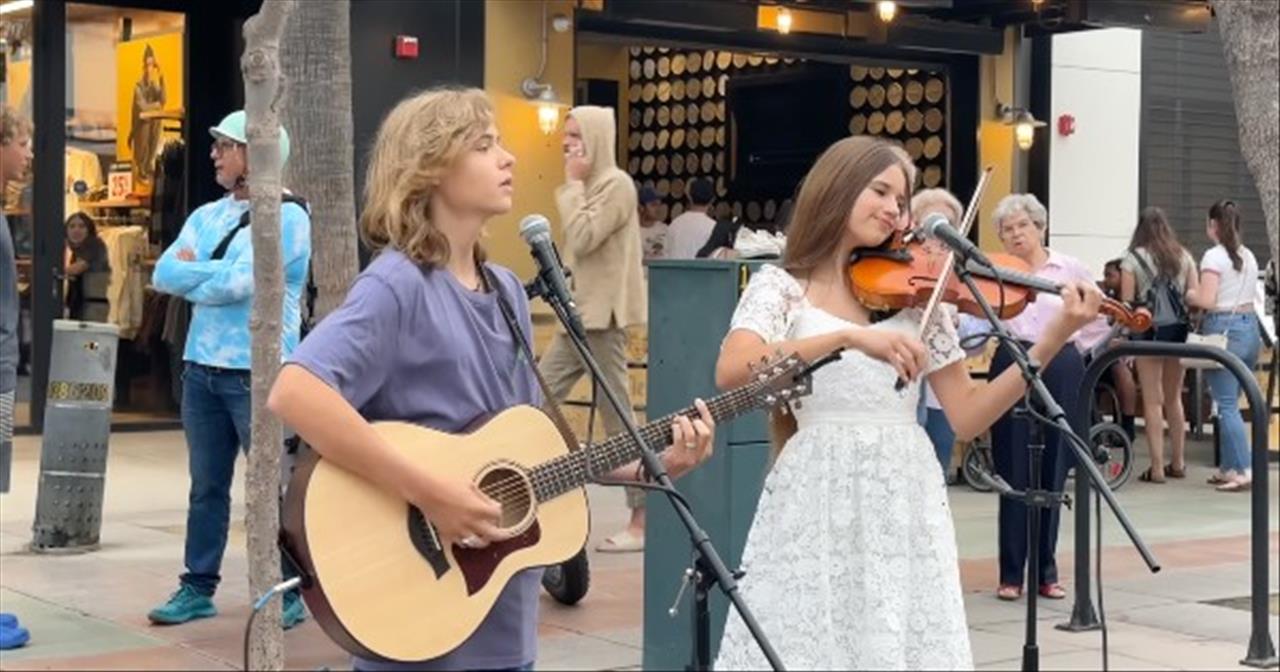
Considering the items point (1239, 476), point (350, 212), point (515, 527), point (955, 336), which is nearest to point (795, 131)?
point (1239, 476)

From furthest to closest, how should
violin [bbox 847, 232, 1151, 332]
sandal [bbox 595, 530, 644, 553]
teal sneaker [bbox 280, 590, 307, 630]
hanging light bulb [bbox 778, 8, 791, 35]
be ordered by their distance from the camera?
hanging light bulb [bbox 778, 8, 791, 35] < sandal [bbox 595, 530, 644, 553] < teal sneaker [bbox 280, 590, 307, 630] < violin [bbox 847, 232, 1151, 332]

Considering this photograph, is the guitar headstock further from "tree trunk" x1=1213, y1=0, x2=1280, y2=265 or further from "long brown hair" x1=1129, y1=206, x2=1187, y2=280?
"long brown hair" x1=1129, y1=206, x2=1187, y2=280

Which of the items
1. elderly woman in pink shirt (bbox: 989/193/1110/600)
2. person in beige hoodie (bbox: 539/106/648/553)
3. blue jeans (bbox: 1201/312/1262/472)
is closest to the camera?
elderly woman in pink shirt (bbox: 989/193/1110/600)

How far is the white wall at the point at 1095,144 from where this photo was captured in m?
17.2

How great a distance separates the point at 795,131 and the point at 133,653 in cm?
→ 1191

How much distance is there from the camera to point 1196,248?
1848cm

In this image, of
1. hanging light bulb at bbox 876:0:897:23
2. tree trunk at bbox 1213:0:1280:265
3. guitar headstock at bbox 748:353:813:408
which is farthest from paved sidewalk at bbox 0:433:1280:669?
hanging light bulb at bbox 876:0:897:23

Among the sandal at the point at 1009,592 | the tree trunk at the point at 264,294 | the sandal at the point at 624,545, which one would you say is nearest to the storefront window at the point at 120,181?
the sandal at the point at 624,545

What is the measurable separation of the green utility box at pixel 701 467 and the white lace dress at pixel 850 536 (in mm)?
1725

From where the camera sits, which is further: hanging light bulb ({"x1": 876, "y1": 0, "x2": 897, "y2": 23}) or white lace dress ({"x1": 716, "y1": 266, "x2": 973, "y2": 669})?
hanging light bulb ({"x1": 876, "y1": 0, "x2": 897, "y2": 23})

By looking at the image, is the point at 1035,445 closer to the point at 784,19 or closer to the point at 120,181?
the point at 784,19

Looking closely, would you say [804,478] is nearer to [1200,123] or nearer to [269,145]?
[269,145]

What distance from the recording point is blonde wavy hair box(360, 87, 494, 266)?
11.7 ft

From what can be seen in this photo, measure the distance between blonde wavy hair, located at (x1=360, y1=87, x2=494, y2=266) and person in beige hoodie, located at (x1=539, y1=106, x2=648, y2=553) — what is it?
15.9 feet
